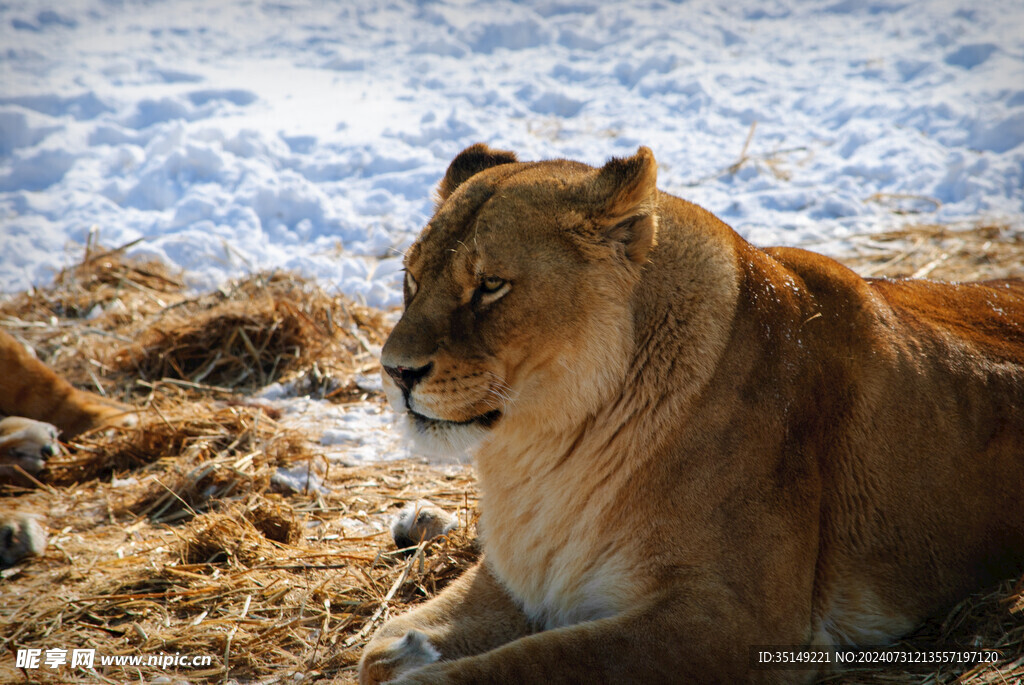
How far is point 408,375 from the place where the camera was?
7.82ft

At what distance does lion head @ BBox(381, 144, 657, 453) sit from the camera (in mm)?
2383

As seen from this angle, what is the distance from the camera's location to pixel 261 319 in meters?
5.86

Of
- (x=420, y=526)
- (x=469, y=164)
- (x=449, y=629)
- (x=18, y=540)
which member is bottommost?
(x=18, y=540)

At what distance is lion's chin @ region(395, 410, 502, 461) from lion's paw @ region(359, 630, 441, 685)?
580mm

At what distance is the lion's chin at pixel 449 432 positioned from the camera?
2.48 metres

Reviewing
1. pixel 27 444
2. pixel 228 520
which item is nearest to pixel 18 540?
pixel 228 520

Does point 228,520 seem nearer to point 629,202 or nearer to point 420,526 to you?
point 420,526

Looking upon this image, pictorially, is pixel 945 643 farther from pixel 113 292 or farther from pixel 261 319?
pixel 113 292

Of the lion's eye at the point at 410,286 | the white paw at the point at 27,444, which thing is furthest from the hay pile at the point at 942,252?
the white paw at the point at 27,444

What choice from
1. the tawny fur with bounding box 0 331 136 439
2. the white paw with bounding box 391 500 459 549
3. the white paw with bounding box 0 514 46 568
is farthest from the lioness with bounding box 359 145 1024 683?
the tawny fur with bounding box 0 331 136 439

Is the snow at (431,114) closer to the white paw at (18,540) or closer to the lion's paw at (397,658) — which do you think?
the white paw at (18,540)

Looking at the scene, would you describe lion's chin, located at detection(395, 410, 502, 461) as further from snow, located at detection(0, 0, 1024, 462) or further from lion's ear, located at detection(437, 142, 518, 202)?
snow, located at detection(0, 0, 1024, 462)

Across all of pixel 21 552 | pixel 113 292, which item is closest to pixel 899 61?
pixel 113 292

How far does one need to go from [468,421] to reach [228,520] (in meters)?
1.61
